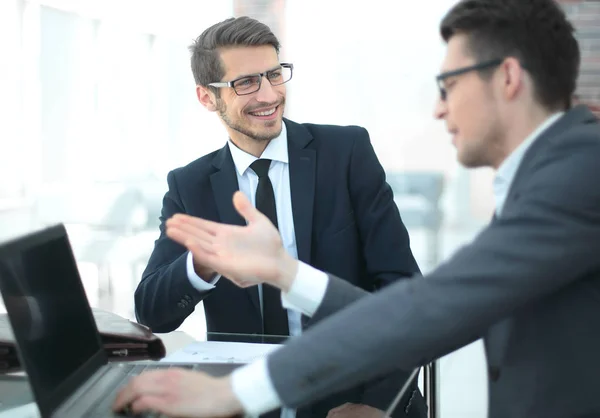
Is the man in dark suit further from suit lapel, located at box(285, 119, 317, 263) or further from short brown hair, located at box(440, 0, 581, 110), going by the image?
short brown hair, located at box(440, 0, 581, 110)

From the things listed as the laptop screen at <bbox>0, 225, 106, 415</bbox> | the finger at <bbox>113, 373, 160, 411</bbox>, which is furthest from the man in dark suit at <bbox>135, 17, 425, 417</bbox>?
the finger at <bbox>113, 373, 160, 411</bbox>

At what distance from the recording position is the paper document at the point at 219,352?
153 centimetres

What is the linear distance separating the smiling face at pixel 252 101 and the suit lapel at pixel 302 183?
75mm

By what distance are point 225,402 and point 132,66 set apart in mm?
5314

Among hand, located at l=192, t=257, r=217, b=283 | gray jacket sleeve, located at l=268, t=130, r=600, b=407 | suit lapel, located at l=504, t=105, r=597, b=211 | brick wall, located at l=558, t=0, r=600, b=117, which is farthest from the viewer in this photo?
brick wall, located at l=558, t=0, r=600, b=117

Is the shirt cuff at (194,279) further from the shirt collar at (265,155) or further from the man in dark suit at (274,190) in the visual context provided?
the shirt collar at (265,155)

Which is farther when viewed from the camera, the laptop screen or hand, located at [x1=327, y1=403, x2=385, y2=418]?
hand, located at [x1=327, y1=403, x2=385, y2=418]

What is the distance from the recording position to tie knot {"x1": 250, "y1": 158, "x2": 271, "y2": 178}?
79.0 inches

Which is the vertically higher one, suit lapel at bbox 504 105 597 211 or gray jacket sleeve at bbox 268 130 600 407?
suit lapel at bbox 504 105 597 211

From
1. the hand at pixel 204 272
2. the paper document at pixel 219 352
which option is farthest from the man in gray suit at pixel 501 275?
the hand at pixel 204 272

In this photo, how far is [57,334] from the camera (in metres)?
1.25

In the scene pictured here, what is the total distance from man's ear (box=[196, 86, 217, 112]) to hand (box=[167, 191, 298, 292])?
93cm

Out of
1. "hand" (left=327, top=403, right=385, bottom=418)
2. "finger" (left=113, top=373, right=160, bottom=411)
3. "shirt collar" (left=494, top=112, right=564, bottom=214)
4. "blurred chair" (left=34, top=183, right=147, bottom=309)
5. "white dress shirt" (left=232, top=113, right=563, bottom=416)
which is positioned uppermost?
"shirt collar" (left=494, top=112, right=564, bottom=214)

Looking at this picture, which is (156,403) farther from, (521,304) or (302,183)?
(302,183)
